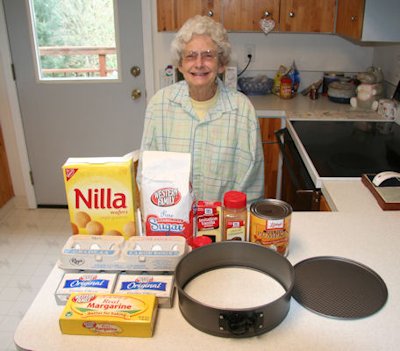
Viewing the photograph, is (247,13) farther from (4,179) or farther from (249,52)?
(4,179)

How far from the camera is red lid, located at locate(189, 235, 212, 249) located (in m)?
1.01

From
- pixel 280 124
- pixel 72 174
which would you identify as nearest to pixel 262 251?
pixel 72 174

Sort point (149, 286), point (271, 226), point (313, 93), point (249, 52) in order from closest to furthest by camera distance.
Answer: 1. point (149, 286)
2. point (271, 226)
3. point (313, 93)
4. point (249, 52)

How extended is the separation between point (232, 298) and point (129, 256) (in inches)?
9.5

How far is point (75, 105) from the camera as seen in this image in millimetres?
3025

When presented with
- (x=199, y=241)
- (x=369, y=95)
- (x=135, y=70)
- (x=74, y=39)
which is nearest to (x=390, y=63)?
(x=369, y=95)

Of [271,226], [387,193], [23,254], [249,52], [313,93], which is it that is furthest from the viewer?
[249,52]

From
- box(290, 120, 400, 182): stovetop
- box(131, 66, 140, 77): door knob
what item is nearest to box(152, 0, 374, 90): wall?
box(131, 66, 140, 77): door knob

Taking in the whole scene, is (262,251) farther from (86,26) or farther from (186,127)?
(86,26)

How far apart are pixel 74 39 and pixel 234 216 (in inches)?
93.4

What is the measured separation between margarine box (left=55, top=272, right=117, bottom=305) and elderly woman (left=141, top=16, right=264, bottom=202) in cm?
91

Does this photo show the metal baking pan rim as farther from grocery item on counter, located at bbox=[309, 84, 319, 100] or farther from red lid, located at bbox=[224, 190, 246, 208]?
grocery item on counter, located at bbox=[309, 84, 319, 100]

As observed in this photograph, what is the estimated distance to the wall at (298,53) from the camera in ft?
9.71

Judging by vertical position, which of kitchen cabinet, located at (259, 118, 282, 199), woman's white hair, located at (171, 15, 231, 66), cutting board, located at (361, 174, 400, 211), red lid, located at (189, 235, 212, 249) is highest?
woman's white hair, located at (171, 15, 231, 66)
